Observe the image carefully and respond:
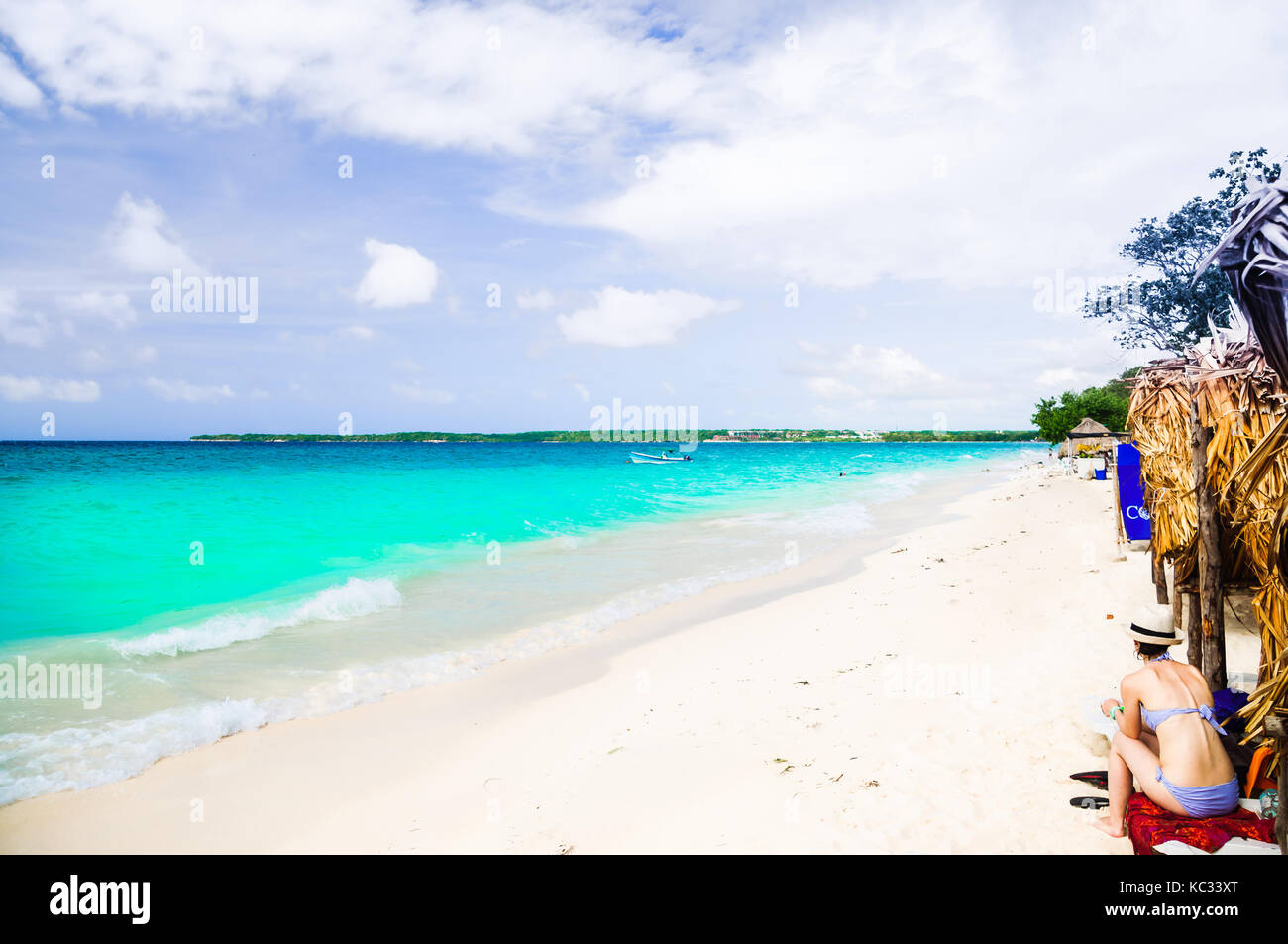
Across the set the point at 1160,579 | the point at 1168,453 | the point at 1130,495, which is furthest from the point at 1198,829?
the point at 1130,495

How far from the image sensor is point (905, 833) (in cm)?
421

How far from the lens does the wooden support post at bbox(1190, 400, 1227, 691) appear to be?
18.5 feet

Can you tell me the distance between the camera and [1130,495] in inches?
475

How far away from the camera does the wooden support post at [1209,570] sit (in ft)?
18.5

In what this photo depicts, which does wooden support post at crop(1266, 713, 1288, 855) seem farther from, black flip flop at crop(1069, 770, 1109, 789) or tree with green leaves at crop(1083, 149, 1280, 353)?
tree with green leaves at crop(1083, 149, 1280, 353)

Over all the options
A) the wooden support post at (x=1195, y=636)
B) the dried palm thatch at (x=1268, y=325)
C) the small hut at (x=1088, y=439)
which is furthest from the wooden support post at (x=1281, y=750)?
the small hut at (x=1088, y=439)

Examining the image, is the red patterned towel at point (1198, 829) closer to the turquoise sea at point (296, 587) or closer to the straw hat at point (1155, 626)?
the straw hat at point (1155, 626)

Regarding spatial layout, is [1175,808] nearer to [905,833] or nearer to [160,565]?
[905,833]

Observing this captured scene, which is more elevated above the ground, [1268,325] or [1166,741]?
[1268,325]

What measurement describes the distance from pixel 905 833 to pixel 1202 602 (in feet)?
12.2

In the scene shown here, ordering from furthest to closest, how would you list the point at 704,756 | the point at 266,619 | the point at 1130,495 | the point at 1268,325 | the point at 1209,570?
the point at 266,619 → the point at 1130,495 → the point at 704,756 → the point at 1209,570 → the point at 1268,325

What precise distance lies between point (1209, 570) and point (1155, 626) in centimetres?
270

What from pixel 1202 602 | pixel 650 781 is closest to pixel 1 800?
pixel 650 781

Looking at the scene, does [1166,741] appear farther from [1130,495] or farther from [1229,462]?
[1130,495]
